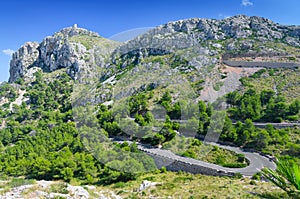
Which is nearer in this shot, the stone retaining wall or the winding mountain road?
the winding mountain road

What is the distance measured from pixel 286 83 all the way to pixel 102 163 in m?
39.1

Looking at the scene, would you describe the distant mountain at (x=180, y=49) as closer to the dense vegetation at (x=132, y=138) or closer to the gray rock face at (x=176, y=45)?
the gray rock face at (x=176, y=45)

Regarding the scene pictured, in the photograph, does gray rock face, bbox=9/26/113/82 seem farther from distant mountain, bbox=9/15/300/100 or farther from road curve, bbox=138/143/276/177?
road curve, bbox=138/143/276/177

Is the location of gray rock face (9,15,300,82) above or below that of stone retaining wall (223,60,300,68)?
above

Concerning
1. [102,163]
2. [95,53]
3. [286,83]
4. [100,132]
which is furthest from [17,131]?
[286,83]

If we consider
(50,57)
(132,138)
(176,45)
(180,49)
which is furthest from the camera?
(50,57)

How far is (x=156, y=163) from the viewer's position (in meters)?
24.7

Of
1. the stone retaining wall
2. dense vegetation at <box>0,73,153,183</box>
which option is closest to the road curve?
dense vegetation at <box>0,73,153,183</box>

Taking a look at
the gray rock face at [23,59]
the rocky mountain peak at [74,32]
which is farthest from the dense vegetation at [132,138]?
the rocky mountain peak at [74,32]

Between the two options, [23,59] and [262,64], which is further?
[23,59]

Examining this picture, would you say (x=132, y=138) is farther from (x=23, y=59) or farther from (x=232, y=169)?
(x=23, y=59)

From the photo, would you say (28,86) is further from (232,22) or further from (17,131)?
(232,22)

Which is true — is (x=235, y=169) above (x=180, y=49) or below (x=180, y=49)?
below

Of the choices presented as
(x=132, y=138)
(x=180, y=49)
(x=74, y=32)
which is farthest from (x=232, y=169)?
(x=74, y=32)
